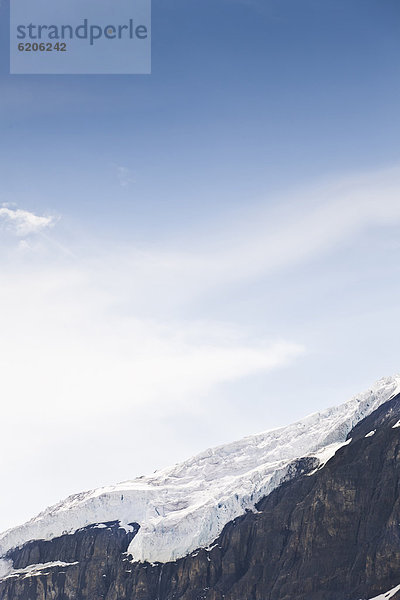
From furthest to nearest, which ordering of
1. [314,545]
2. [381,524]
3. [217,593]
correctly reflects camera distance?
1. [217,593]
2. [314,545]
3. [381,524]

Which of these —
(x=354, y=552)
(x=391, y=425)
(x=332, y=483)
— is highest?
(x=391, y=425)

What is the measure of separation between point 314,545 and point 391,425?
36.2 meters

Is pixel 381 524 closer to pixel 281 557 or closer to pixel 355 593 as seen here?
pixel 355 593

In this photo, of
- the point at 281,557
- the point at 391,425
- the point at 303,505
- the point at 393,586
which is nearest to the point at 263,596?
the point at 281,557

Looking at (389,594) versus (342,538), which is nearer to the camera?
(389,594)

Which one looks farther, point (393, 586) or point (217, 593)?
point (217, 593)

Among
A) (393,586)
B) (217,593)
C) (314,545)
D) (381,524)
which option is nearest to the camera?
(393,586)

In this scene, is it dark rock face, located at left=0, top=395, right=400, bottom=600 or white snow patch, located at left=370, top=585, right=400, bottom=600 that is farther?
dark rock face, located at left=0, top=395, right=400, bottom=600

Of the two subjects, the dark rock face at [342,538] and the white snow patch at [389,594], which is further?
the dark rock face at [342,538]

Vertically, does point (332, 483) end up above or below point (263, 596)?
above

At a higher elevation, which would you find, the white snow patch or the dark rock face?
the dark rock face

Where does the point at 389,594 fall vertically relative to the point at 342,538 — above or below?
below

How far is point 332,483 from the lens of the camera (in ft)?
627

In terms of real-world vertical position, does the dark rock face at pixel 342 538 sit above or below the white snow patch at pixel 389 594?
above
